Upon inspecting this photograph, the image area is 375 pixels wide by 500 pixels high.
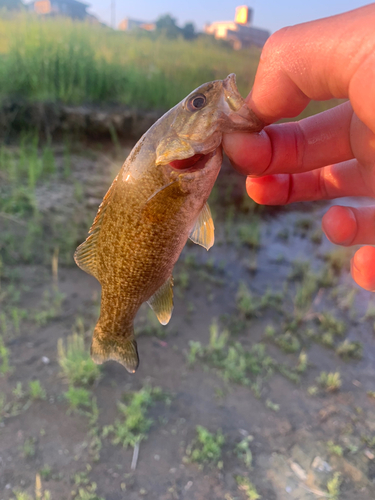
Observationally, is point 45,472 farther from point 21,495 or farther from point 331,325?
point 331,325

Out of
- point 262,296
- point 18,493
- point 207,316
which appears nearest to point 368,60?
point 18,493

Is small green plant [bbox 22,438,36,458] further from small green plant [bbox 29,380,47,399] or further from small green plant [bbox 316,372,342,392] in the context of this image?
small green plant [bbox 316,372,342,392]

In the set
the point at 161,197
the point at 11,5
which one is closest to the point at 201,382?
the point at 161,197

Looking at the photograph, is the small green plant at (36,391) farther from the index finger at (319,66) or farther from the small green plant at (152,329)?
the index finger at (319,66)

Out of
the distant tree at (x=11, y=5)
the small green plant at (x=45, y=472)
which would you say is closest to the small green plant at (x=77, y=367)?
the small green plant at (x=45, y=472)

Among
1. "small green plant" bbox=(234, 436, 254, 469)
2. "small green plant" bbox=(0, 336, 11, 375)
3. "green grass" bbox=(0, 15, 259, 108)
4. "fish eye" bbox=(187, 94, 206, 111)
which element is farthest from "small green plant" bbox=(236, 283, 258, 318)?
"green grass" bbox=(0, 15, 259, 108)
